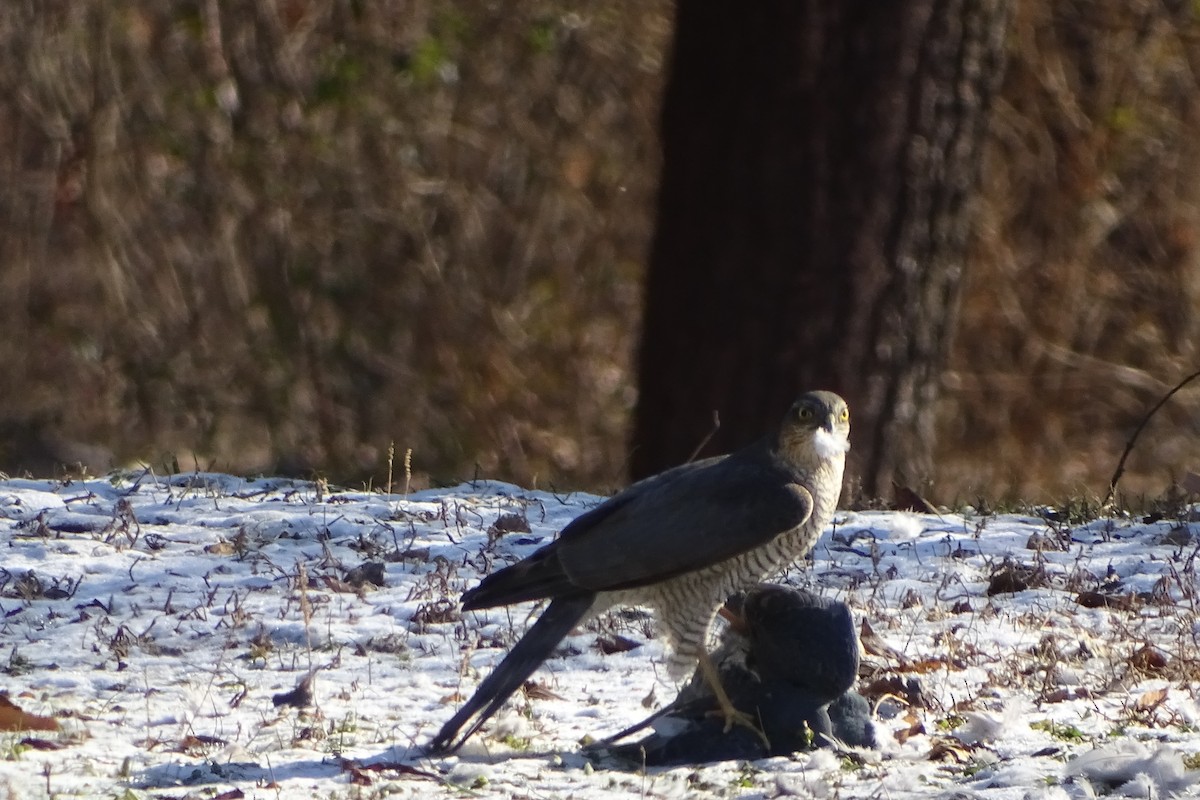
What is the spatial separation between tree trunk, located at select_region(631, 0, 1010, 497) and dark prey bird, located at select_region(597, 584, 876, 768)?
3162 mm

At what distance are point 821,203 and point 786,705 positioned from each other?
347 centimetres

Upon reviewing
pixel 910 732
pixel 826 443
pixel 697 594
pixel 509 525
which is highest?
pixel 826 443

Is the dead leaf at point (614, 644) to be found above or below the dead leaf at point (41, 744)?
below

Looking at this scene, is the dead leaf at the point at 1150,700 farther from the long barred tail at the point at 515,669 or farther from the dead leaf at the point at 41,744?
the dead leaf at the point at 41,744

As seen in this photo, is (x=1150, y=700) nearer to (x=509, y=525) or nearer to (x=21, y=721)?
(x=509, y=525)

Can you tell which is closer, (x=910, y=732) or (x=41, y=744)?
(x=41, y=744)

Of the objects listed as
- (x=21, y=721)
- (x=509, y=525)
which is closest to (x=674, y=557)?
(x=21, y=721)

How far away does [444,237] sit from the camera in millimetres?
12555

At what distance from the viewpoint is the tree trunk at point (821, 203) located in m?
7.36

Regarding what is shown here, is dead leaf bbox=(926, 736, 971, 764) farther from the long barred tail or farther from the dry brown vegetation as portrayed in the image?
the dry brown vegetation

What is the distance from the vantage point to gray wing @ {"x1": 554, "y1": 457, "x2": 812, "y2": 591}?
4473 millimetres

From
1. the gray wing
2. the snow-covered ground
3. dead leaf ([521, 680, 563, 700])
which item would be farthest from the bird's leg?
dead leaf ([521, 680, 563, 700])

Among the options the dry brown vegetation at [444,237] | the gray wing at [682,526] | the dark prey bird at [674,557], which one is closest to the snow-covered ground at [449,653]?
the dark prey bird at [674,557]

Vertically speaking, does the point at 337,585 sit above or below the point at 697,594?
below
